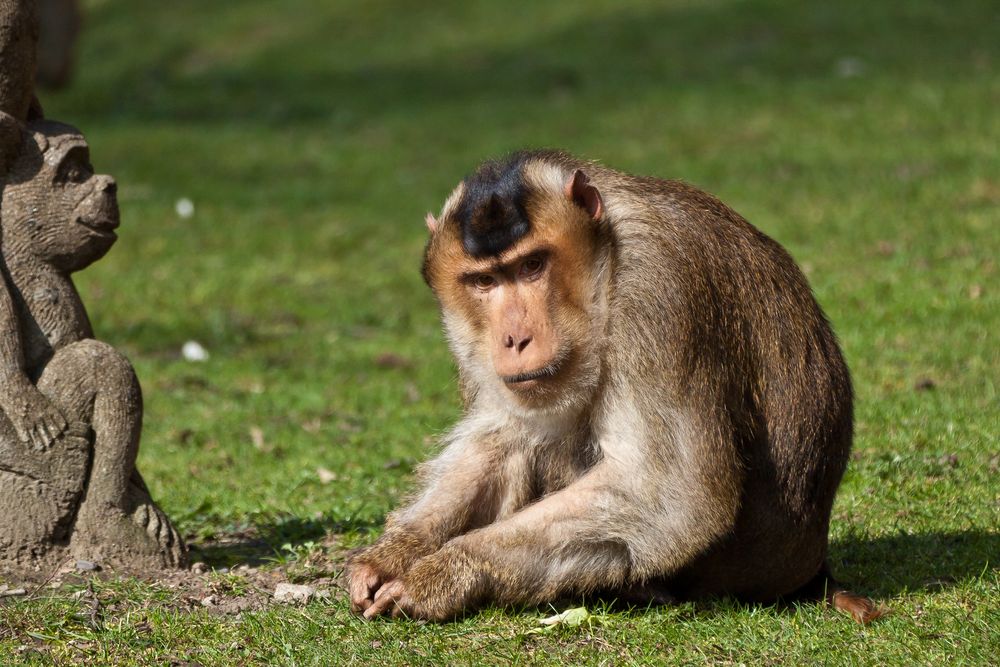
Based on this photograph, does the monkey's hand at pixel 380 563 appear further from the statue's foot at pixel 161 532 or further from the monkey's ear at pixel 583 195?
the monkey's ear at pixel 583 195

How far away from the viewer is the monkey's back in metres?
4.88

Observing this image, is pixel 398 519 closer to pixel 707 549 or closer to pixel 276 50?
pixel 707 549

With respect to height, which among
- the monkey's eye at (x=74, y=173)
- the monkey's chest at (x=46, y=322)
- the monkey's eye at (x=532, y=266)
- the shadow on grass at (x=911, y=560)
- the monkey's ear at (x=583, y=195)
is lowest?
the shadow on grass at (x=911, y=560)

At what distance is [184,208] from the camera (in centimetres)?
1349

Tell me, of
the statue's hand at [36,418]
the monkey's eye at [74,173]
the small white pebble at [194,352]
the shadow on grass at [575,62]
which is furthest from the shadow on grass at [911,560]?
the shadow on grass at [575,62]

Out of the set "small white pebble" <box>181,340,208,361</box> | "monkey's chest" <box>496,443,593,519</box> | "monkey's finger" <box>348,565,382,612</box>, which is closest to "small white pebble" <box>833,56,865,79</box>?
"small white pebble" <box>181,340,208,361</box>

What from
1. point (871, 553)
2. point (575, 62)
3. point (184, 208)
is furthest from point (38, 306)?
point (575, 62)

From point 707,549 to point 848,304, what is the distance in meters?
5.56

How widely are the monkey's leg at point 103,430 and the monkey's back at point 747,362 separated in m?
1.88

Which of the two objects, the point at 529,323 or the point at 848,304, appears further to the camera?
the point at 848,304

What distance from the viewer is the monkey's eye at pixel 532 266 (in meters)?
4.92

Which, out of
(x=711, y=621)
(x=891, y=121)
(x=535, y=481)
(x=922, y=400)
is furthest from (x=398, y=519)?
(x=891, y=121)

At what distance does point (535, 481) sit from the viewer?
5.52m

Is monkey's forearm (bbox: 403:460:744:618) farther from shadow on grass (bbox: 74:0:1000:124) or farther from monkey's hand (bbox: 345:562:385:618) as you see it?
shadow on grass (bbox: 74:0:1000:124)
